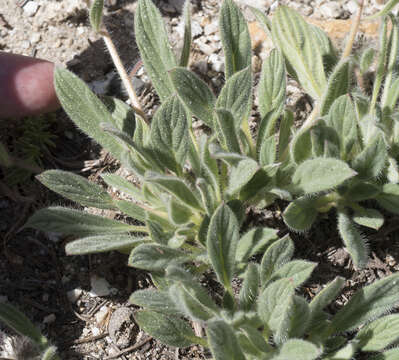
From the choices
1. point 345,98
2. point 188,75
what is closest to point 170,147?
point 188,75

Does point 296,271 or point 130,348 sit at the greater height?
point 296,271

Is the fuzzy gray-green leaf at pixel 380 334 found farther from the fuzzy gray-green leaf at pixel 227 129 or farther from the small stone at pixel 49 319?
the small stone at pixel 49 319

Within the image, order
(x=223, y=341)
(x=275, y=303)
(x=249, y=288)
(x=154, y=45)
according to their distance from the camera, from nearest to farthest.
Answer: (x=223, y=341), (x=275, y=303), (x=249, y=288), (x=154, y=45)

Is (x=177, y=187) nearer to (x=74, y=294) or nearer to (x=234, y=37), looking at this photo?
(x=234, y=37)

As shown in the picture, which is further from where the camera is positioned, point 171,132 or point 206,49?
point 206,49

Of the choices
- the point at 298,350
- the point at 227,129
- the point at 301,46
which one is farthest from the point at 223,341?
the point at 301,46

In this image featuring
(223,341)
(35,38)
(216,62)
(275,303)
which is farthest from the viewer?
(35,38)

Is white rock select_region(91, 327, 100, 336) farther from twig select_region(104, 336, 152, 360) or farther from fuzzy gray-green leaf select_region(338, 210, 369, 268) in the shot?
fuzzy gray-green leaf select_region(338, 210, 369, 268)
